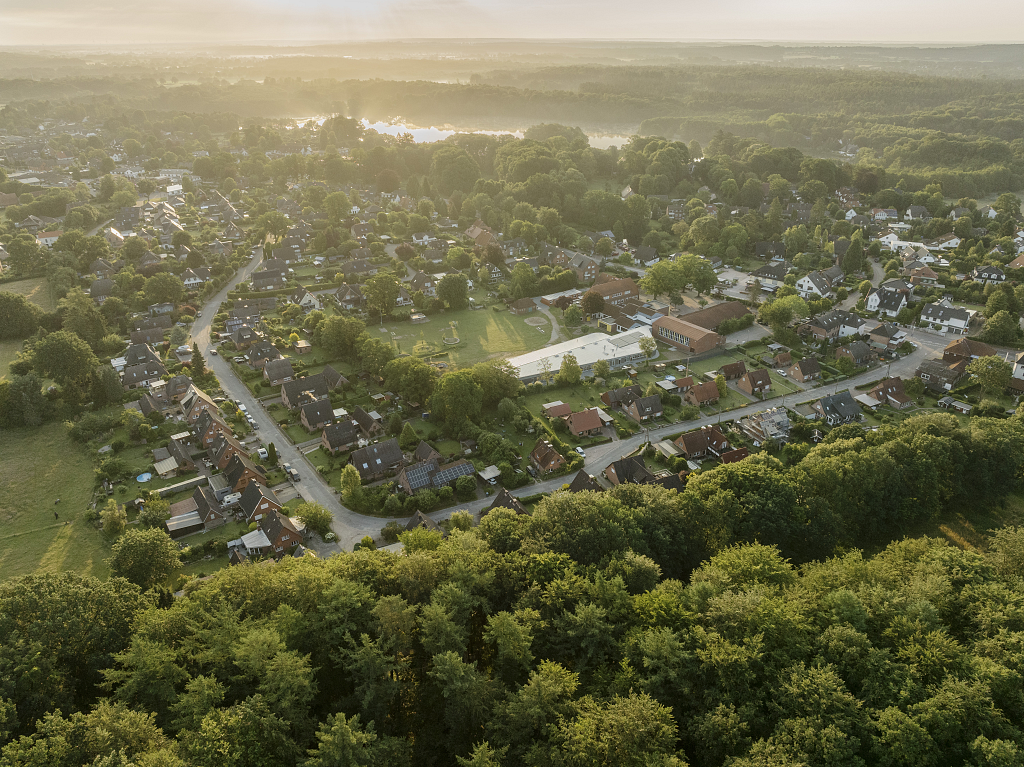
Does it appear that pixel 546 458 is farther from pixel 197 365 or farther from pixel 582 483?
pixel 197 365

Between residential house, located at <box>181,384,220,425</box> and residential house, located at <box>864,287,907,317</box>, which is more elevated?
residential house, located at <box>864,287,907,317</box>

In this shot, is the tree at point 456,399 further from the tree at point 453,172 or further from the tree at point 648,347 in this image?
the tree at point 453,172

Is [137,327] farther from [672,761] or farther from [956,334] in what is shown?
[956,334]

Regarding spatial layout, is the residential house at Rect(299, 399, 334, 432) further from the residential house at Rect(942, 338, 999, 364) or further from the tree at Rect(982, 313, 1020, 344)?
the tree at Rect(982, 313, 1020, 344)

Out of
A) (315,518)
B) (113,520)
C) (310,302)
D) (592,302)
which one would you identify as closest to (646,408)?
(592,302)

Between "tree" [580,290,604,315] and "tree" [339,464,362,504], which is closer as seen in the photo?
"tree" [339,464,362,504]

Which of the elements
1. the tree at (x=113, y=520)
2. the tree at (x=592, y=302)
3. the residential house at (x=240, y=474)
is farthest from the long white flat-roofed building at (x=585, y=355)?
the tree at (x=113, y=520)

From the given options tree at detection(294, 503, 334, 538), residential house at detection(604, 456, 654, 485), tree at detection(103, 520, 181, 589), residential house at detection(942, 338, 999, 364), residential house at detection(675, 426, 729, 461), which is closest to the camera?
tree at detection(103, 520, 181, 589)

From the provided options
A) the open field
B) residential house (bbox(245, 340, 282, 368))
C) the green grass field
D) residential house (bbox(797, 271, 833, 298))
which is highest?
residential house (bbox(797, 271, 833, 298))

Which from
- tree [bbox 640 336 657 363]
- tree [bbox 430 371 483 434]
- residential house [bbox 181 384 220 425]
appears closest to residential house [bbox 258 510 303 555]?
tree [bbox 430 371 483 434]
